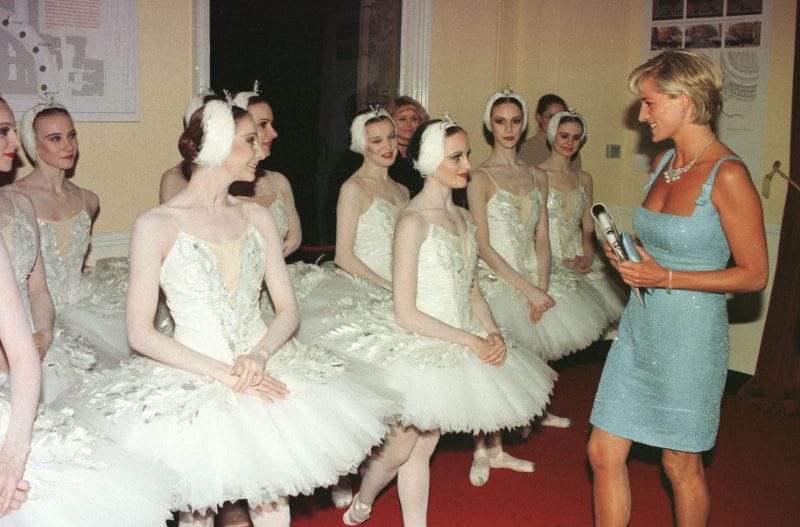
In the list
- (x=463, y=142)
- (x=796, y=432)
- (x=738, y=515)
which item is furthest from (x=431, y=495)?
(x=796, y=432)

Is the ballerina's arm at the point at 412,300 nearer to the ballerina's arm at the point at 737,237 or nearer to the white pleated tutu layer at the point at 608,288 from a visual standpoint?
the ballerina's arm at the point at 737,237

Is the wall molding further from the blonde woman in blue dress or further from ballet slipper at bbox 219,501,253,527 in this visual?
ballet slipper at bbox 219,501,253,527

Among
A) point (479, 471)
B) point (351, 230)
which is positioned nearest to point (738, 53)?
point (351, 230)

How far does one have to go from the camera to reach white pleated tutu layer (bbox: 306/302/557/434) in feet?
10.0

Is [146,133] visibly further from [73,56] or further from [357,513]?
[357,513]

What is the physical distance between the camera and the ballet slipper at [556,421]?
4.85 meters

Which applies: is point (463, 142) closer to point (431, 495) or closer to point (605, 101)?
point (431, 495)

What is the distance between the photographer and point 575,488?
4059mm

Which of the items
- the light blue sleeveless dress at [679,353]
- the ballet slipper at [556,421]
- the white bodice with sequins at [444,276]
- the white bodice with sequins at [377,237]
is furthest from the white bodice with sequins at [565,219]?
the light blue sleeveless dress at [679,353]

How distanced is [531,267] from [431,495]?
4.10 feet

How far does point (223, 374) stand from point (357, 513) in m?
1.26

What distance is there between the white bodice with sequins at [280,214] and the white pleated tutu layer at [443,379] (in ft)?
3.41

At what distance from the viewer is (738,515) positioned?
152 inches

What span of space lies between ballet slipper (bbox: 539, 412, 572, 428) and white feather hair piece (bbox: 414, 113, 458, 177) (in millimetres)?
2076
